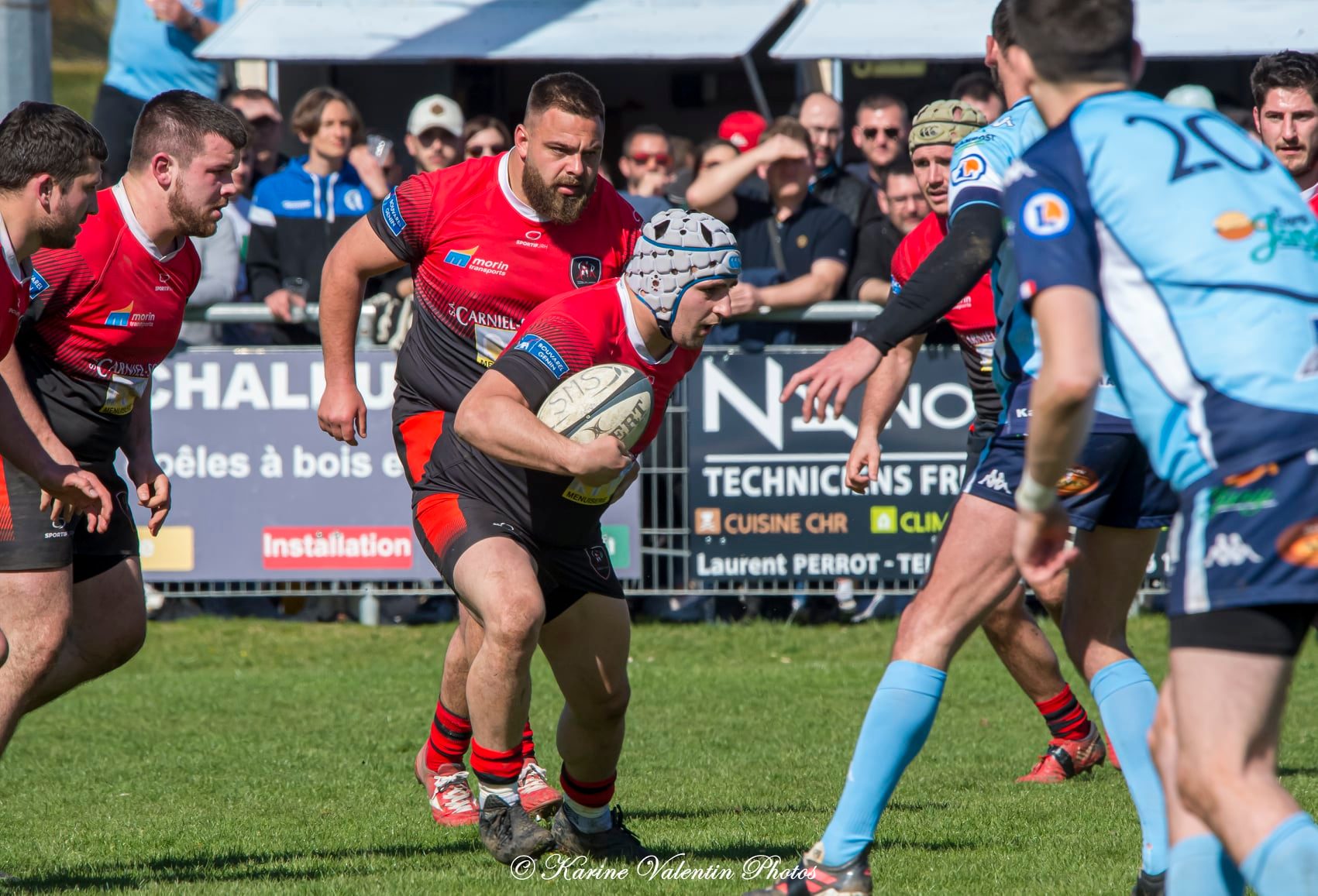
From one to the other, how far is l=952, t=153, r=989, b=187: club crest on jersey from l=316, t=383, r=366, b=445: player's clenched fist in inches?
99.9

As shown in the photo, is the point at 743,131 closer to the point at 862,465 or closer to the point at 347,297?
the point at 347,297

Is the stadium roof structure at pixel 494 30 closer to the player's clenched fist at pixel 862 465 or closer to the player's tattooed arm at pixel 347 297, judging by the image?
the player's tattooed arm at pixel 347 297

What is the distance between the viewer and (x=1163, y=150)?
10.9ft

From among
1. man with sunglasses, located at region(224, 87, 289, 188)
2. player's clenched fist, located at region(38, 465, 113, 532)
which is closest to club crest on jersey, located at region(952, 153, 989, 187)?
player's clenched fist, located at region(38, 465, 113, 532)

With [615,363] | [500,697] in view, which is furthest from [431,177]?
[500,697]

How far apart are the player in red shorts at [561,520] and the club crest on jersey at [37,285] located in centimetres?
146

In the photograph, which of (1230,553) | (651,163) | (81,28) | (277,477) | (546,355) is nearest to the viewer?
(1230,553)

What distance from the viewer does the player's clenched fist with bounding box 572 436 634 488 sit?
4910 mm

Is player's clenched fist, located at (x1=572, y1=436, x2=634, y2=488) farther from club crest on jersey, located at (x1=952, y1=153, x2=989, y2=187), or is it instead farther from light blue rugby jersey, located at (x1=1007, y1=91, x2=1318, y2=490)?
light blue rugby jersey, located at (x1=1007, y1=91, x2=1318, y2=490)

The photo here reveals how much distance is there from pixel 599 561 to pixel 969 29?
8.56 m

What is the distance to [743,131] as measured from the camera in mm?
11375

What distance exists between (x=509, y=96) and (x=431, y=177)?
972 centimetres

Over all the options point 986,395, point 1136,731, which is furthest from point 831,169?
point 1136,731

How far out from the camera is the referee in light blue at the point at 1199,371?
3.20 metres
